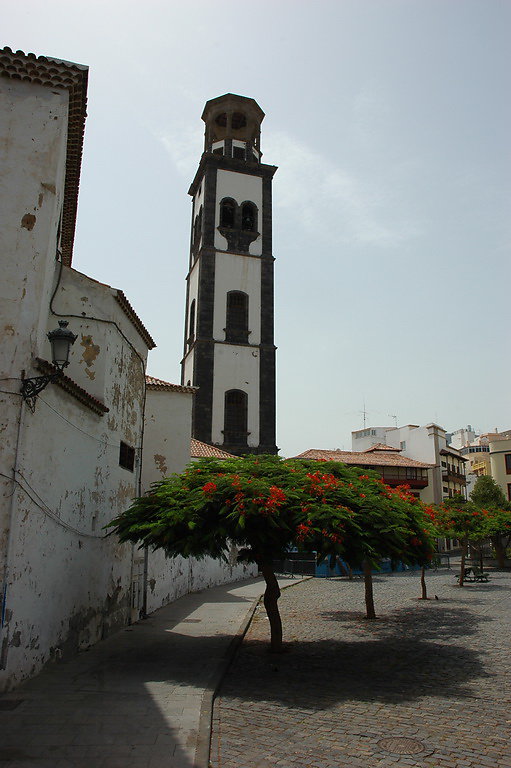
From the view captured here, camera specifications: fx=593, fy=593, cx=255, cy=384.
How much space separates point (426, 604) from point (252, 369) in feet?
54.4

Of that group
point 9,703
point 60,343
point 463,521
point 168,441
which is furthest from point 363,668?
point 463,521

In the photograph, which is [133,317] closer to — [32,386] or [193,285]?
[32,386]

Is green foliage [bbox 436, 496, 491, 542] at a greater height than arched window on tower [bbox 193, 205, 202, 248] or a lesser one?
lesser

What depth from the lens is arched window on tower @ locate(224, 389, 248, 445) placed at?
31688mm

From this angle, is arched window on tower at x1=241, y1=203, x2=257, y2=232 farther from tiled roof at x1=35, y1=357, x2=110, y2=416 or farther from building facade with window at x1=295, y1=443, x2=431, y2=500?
tiled roof at x1=35, y1=357, x2=110, y2=416

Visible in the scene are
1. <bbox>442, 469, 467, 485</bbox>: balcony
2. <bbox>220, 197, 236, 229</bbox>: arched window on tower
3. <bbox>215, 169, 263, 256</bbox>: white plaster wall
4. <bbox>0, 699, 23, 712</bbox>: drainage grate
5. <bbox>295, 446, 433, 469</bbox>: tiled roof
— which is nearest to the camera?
<bbox>0, 699, 23, 712</bbox>: drainage grate

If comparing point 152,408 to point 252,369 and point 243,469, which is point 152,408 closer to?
point 243,469

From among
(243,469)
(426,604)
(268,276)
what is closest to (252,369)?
(268,276)

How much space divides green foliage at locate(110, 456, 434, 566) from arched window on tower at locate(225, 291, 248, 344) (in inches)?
870

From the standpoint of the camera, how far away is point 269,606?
11.2 m

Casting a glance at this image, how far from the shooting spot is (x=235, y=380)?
3234cm

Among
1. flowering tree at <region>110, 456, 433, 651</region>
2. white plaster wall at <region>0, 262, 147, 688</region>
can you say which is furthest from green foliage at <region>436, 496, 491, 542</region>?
white plaster wall at <region>0, 262, 147, 688</region>

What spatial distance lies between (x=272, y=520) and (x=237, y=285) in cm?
2554

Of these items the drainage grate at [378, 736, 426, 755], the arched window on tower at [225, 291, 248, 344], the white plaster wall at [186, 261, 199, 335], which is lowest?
the drainage grate at [378, 736, 426, 755]
